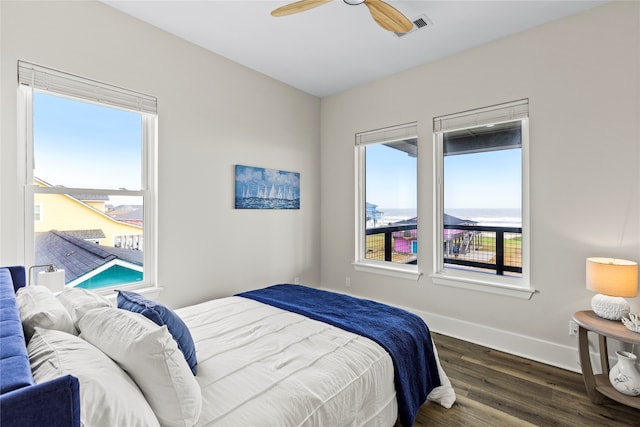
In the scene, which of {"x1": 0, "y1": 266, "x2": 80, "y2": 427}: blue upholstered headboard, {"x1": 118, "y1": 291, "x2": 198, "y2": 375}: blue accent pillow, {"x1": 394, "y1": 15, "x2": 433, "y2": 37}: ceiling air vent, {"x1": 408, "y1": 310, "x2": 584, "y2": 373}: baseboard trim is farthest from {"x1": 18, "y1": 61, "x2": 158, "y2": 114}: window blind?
{"x1": 408, "y1": 310, "x2": 584, "y2": 373}: baseboard trim

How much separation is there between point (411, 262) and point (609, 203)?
180cm

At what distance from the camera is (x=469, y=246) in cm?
320

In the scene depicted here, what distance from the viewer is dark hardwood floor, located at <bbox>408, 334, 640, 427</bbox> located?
1918 millimetres

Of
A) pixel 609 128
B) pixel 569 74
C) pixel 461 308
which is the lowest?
pixel 461 308

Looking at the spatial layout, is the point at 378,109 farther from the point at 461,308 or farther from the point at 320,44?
the point at 461,308

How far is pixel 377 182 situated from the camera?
3.92 metres

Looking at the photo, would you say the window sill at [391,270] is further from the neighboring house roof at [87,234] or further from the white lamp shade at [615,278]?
the neighboring house roof at [87,234]

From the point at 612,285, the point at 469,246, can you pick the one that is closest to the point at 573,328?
the point at 612,285

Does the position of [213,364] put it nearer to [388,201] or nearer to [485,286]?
[485,286]

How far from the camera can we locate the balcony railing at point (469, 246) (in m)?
2.93

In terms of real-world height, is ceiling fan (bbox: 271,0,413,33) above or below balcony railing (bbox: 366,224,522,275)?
above

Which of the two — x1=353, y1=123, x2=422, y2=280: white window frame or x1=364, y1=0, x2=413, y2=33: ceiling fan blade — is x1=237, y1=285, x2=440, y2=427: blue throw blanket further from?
x1=364, y1=0, x2=413, y2=33: ceiling fan blade

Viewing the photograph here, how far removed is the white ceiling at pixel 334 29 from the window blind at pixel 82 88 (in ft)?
2.10

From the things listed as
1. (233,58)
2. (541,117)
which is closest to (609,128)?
(541,117)
